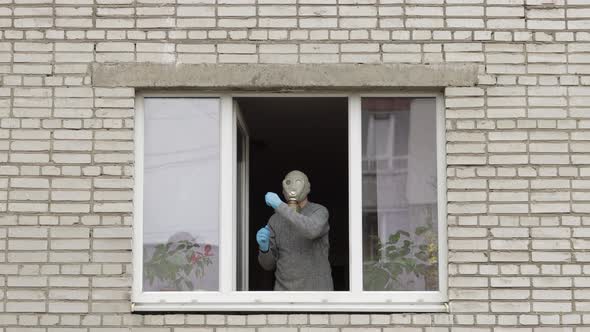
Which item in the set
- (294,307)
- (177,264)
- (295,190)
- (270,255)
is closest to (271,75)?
(295,190)

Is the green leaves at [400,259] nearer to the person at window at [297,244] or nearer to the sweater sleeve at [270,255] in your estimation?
the person at window at [297,244]

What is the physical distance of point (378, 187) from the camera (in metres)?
6.63

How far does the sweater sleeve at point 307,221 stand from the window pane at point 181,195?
439 millimetres

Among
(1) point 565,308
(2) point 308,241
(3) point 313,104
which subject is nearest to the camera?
(1) point 565,308

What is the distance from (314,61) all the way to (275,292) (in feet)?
4.81

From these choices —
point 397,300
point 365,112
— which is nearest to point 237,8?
point 365,112

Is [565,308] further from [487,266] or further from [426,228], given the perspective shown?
[426,228]

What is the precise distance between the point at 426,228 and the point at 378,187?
0.40 metres

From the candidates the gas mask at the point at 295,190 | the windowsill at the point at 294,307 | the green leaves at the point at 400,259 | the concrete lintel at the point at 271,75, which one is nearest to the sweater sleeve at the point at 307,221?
the gas mask at the point at 295,190

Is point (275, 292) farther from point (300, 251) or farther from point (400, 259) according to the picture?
point (400, 259)

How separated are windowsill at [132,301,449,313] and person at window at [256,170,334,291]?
0.32m

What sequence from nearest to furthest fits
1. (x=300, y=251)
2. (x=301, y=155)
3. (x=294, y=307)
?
(x=294, y=307) < (x=300, y=251) < (x=301, y=155)

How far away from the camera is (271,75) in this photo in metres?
6.49

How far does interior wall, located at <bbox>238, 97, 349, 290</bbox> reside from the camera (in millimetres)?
7383
